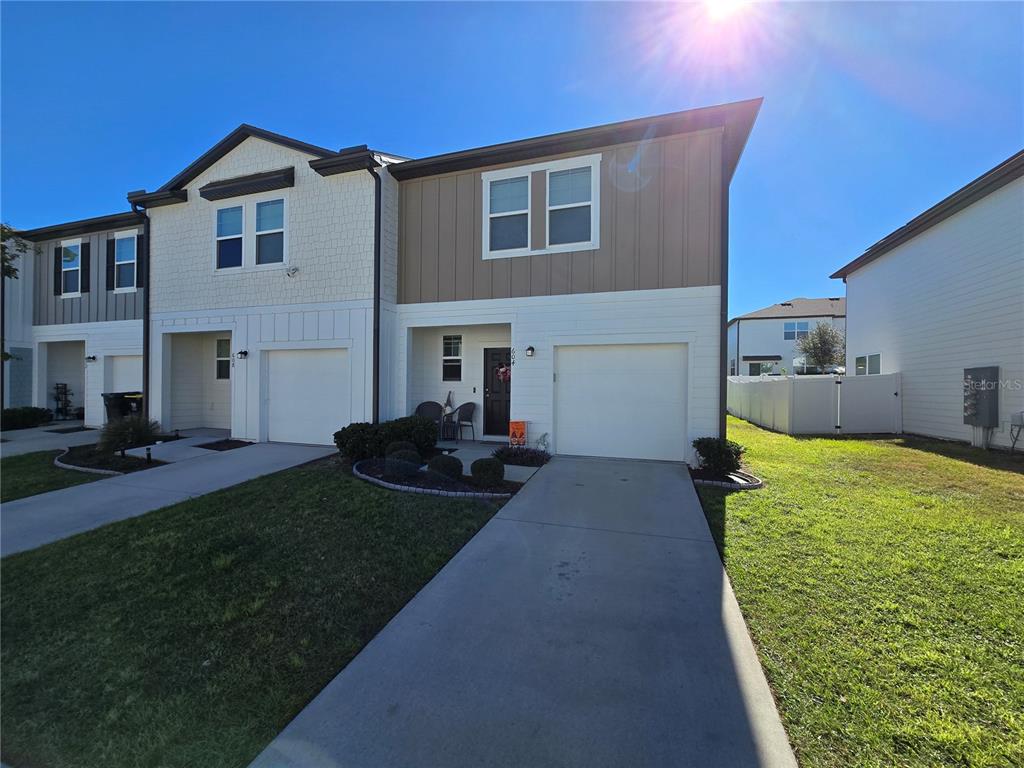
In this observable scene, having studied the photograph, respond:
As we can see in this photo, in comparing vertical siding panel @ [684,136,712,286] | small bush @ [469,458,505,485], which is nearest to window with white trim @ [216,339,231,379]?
small bush @ [469,458,505,485]

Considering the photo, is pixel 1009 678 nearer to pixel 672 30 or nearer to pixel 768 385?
pixel 672 30

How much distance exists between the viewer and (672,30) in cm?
Result: 652

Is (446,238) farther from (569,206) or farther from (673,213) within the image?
(673,213)

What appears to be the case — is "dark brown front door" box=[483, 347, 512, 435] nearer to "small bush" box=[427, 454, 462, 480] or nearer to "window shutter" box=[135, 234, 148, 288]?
"small bush" box=[427, 454, 462, 480]

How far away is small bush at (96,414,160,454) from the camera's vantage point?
25.6 feet

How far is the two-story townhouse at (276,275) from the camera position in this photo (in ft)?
27.8

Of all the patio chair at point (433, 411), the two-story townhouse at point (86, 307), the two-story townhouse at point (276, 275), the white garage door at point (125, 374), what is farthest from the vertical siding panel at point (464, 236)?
the white garage door at point (125, 374)

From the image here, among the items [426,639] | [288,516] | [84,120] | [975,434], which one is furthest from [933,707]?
[84,120]

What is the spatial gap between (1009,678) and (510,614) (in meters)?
2.84

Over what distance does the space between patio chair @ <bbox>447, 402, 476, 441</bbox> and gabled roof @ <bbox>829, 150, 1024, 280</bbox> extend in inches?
483

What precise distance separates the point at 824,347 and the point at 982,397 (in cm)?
1815

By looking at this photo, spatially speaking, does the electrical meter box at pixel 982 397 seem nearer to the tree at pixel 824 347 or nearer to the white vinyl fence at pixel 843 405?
the white vinyl fence at pixel 843 405

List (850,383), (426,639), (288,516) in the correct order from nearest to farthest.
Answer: (426,639) → (288,516) → (850,383)

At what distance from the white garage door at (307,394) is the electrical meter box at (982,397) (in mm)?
13961
